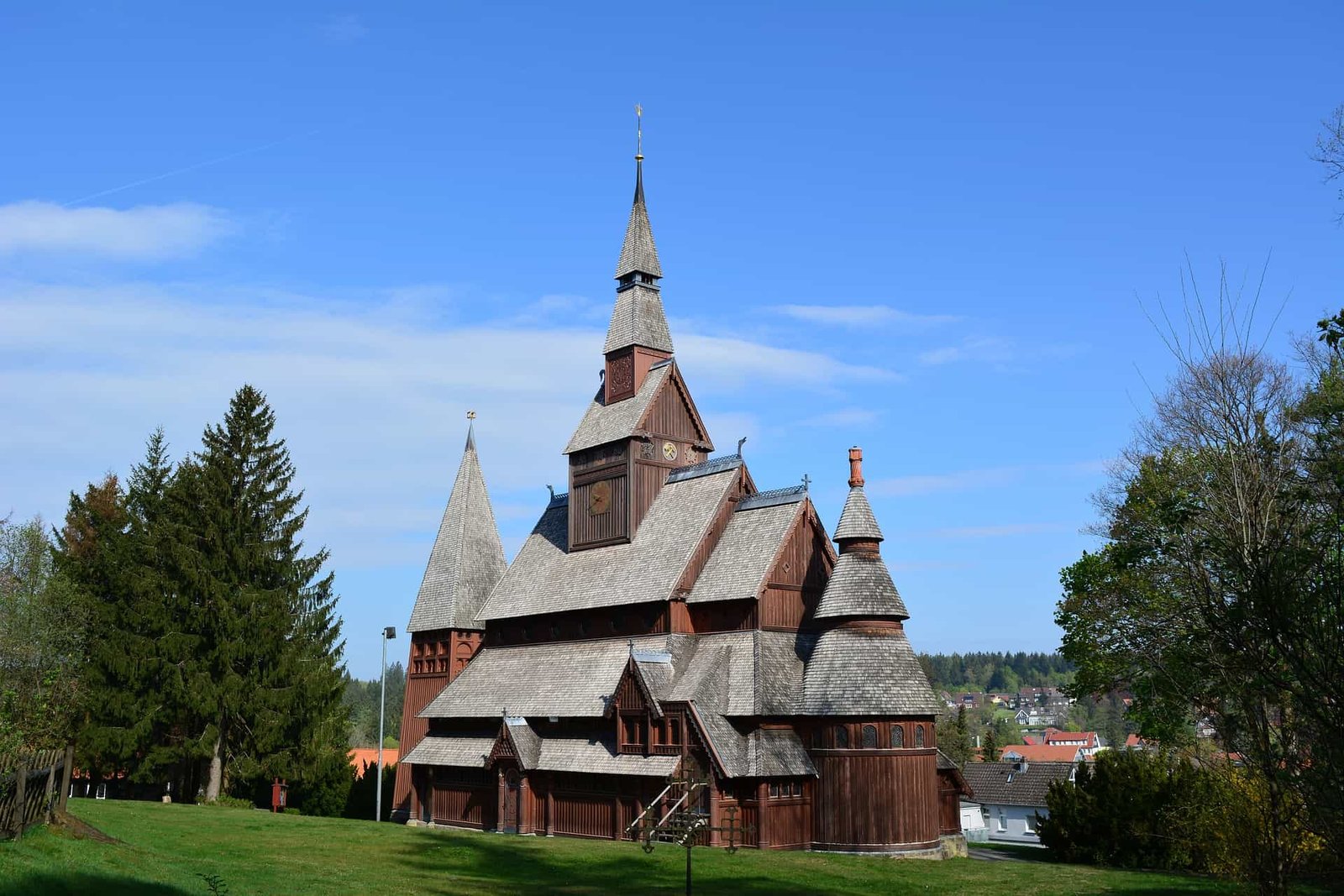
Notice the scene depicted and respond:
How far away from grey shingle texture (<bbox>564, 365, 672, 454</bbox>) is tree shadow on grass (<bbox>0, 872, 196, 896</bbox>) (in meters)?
29.9

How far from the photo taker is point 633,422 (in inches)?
1891

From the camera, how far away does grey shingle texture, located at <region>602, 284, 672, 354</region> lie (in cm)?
5066

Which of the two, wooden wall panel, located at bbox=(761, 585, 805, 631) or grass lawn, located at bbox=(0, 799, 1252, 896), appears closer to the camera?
grass lawn, located at bbox=(0, 799, 1252, 896)

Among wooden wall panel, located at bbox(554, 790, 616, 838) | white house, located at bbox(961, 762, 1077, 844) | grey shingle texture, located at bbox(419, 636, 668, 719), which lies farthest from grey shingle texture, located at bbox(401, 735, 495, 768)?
white house, located at bbox(961, 762, 1077, 844)

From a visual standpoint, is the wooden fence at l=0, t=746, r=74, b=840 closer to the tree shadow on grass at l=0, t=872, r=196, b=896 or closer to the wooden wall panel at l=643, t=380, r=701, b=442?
the tree shadow on grass at l=0, t=872, r=196, b=896

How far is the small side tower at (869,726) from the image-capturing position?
121ft

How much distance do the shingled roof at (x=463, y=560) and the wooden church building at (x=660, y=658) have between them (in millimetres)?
128

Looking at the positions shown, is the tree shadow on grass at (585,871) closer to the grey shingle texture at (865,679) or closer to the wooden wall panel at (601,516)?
the grey shingle texture at (865,679)

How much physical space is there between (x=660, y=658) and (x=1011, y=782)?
50.8 m

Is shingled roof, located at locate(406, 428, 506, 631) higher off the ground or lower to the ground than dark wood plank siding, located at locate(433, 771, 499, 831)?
higher

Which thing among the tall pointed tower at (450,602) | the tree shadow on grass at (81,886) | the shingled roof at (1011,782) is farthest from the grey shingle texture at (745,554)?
the shingled roof at (1011,782)

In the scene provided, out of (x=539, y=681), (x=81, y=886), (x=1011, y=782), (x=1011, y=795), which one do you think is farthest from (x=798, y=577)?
(x=1011, y=782)

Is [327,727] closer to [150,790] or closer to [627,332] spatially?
[150,790]

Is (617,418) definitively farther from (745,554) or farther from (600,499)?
(745,554)
